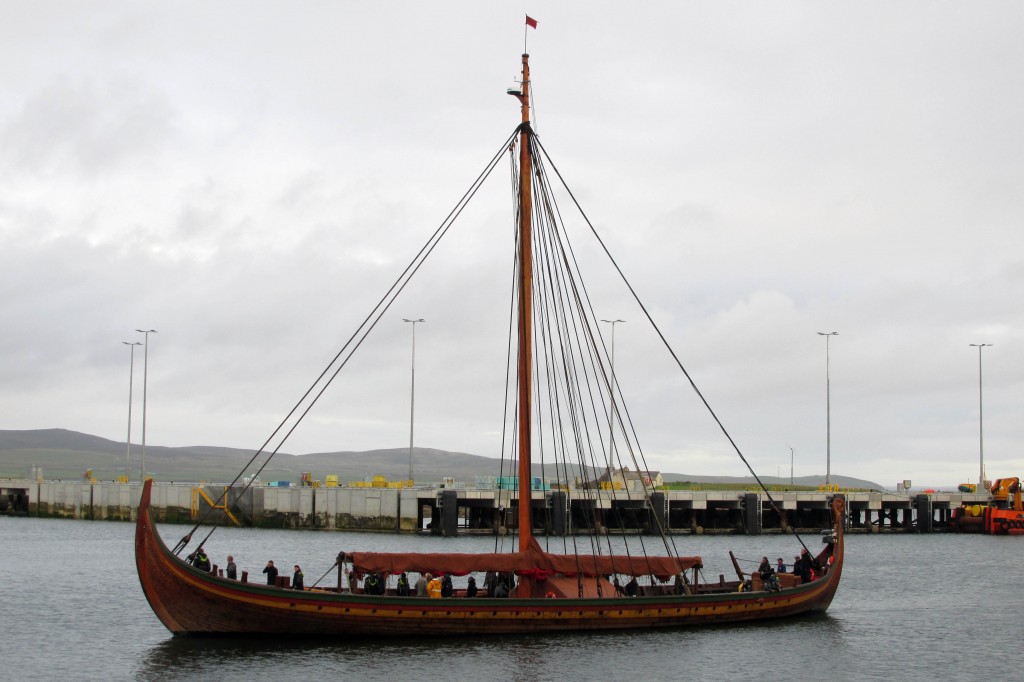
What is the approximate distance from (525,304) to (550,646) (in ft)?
43.8

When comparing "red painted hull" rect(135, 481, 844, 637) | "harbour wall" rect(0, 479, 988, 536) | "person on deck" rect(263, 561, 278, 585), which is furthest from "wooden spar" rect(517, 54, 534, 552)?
"harbour wall" rect(0, 479, 988, 536)

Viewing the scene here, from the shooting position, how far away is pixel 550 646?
43656mm

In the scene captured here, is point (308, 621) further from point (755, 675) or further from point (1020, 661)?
point (1020, 661)

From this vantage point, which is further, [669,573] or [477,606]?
[669,573]

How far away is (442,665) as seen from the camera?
40688mm

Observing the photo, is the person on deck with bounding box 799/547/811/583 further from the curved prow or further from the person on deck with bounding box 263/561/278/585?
the curved prow

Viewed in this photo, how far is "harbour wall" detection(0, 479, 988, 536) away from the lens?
100875mm

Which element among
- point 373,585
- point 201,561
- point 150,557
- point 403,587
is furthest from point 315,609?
point 150,557

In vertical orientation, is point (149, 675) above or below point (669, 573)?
below

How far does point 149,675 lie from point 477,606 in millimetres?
11658

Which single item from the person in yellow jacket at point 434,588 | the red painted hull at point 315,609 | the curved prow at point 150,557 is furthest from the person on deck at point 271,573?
the person in yellow jacket at point 434,588

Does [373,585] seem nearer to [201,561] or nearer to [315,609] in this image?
[315,609]

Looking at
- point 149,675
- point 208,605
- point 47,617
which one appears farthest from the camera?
point 47,617

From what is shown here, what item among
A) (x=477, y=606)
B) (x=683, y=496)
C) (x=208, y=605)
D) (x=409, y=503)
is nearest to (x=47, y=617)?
(x=208, y=605)
